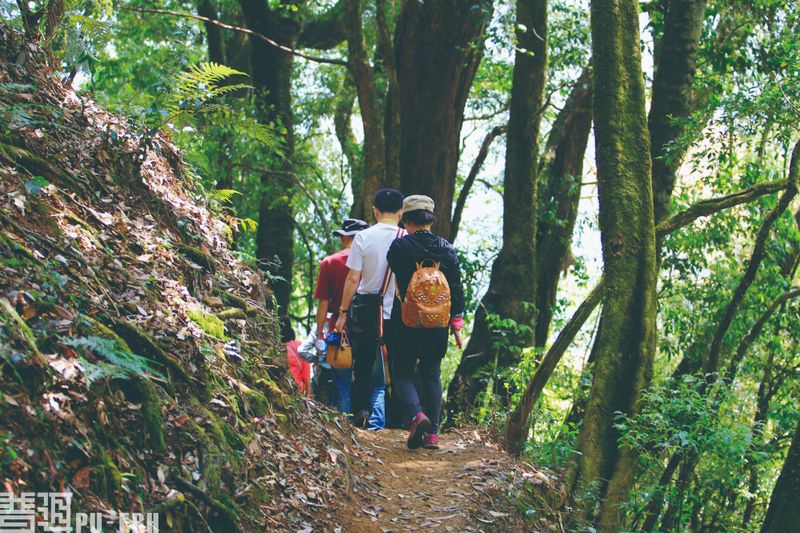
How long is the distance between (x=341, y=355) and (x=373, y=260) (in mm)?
1080

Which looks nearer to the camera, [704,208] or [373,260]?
[704,208]

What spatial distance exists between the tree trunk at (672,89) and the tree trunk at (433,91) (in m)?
2.69

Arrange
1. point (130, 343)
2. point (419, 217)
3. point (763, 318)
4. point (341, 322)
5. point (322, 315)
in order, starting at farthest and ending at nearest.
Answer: point (763, 318) → point (322, 315) → point (341, 322) → point (419, 217) → point (130, 343)

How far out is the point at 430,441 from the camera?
736 centimetres

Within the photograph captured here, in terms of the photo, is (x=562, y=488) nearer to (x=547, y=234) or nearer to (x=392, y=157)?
(x=392, y=157)

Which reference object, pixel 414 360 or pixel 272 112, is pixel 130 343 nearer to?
pixel 414 360

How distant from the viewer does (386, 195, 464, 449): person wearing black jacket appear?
7.12 metres

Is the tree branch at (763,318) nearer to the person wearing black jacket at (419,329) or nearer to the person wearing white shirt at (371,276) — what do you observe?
the person wearing black jacket at (419,329)

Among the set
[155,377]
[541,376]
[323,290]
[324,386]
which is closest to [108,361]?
[155,377]

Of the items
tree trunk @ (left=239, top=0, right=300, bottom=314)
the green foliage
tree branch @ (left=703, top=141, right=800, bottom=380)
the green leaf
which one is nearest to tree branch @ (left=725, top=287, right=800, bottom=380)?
tree branch @ (left=703, top=141, right=800, bottom=380)

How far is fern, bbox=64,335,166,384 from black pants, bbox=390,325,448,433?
10.5 ft

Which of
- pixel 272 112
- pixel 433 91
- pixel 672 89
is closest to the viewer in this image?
pixel 672 89

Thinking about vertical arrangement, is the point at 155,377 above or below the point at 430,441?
above

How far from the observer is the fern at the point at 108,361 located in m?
3.84
